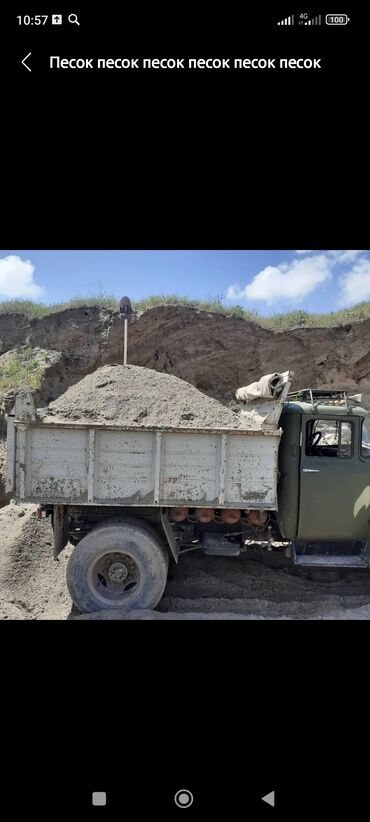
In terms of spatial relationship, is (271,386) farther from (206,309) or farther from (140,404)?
(206,309)

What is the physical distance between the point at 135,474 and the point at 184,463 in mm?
529

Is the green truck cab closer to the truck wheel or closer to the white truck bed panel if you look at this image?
the white truck bed panel

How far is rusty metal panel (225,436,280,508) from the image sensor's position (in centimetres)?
441

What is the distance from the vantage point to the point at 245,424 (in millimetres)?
4660

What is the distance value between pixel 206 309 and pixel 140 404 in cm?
972

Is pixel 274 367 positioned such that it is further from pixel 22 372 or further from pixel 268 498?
pixel 268 498

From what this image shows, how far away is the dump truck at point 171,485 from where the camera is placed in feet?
14.4

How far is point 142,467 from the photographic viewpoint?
4.42 meters

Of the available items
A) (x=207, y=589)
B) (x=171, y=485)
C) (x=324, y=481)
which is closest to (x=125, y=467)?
(x=171, y=485)

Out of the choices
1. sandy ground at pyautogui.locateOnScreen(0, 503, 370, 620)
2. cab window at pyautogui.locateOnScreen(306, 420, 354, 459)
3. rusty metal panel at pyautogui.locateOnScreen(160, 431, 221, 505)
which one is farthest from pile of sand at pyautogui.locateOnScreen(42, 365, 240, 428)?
sandy ground at pyautogui.locateOnScreen(0, 503, 370, 620)

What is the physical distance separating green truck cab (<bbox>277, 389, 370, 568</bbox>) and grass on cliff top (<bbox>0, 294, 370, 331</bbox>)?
9.63 metres

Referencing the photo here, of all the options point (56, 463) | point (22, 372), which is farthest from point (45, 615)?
point (22, 372)

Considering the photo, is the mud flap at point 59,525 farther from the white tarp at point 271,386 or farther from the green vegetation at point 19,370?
the green vegetation at point 19,370

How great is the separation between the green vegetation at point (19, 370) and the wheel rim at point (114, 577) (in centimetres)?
711
